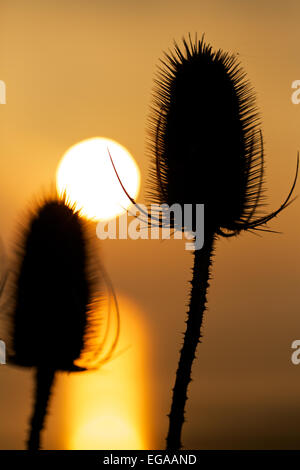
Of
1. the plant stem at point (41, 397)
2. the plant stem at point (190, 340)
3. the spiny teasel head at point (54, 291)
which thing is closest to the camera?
the plant stem at point (190, 340)

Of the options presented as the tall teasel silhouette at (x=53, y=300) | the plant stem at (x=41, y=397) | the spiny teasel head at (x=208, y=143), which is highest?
the spiny teasel head at (x=208, y=143)

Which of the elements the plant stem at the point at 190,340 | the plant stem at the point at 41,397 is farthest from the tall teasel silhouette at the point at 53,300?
the plant stem at the point at 190,340

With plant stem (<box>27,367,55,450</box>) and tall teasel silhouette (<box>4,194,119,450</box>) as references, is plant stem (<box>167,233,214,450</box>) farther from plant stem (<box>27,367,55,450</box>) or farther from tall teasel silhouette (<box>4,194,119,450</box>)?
plant stem (<box>27,367,55,450</box>)

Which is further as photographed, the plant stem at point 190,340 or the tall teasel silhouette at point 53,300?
the tall teasel silhouette at point 53,300

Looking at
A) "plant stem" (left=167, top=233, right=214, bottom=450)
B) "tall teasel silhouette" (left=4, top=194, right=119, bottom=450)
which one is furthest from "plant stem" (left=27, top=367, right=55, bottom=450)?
"plant stem" (left=167, top=233, right=214, bottom=450)

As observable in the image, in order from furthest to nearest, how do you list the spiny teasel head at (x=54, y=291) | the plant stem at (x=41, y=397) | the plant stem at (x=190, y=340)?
the plant stem at (x=41, y=397) < the spiny teasel head at (x=54, y=291) < the plant stem at (x=190, y=340)

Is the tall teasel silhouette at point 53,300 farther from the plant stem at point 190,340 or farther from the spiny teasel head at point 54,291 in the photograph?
the plant stem at point 190,340
